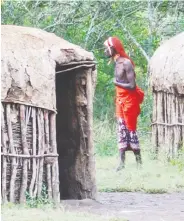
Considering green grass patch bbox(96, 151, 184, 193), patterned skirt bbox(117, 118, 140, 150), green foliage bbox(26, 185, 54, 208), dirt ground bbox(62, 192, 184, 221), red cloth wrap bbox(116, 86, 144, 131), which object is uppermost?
red cloth wrap bbox(116, 86, 144, 131)

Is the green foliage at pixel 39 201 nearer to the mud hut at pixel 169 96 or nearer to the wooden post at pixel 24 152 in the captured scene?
the wooden post at pixel 24 152

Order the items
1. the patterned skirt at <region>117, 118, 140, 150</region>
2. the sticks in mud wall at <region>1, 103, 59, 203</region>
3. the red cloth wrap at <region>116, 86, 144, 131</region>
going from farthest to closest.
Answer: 1. the patterned skirt at <region>117, 118, 140, 150</region>
2. the red cloth wrap at <region>116, 86, 144, 131</region>
3. the sticks in mud wall at <region>1, 103, 59, 203</region>

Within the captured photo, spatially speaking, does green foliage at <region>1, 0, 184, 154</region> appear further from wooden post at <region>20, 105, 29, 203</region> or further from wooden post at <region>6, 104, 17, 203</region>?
wooden post at <region>6, 104, 17, 203</region>

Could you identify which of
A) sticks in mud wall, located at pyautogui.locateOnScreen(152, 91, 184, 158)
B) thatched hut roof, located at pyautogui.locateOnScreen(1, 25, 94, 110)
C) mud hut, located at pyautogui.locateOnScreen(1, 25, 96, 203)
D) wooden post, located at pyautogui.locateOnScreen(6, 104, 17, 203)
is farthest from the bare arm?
wooden post, located at pyautogui.locateOnScreen(6, 104, 17, 203)

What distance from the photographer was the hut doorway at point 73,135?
9.47 metres

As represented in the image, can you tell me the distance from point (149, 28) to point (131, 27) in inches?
26.2

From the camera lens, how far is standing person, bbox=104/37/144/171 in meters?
12.4

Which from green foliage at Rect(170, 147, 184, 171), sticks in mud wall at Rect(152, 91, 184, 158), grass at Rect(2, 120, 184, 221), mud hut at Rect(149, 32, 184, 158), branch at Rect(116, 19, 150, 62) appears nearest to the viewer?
grass at Rect(2, 120, 184, 221)

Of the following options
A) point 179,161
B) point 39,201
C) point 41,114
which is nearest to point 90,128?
point 41,114

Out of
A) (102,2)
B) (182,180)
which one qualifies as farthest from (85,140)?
(102,2)

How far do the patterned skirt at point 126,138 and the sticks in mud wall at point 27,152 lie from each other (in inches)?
164

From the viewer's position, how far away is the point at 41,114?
8562mm

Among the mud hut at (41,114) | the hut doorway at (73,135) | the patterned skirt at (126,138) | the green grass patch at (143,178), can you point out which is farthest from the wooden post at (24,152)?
the patterned skirt at (126,138)

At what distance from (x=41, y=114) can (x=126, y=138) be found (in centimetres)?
442
